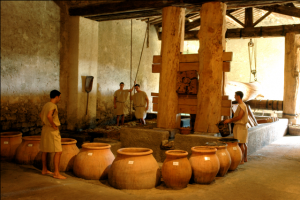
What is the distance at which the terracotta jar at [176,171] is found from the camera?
158 inches

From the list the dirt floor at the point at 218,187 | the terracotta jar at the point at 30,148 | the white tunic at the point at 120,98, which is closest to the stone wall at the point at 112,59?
the white tunic at the point at 120,98

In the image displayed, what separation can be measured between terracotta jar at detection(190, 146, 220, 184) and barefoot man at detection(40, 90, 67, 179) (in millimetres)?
2057

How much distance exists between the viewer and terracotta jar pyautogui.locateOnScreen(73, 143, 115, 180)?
4.38 metres

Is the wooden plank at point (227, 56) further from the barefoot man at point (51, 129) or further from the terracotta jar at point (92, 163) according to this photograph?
the barefoot man at point (51, 129)

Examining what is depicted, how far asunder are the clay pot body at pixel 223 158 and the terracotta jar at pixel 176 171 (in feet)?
2.55

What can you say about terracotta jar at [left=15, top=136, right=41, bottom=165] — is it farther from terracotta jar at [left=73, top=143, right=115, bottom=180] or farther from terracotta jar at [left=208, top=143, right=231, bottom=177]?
terracotta jar at [left=208, top=143, right=231, bottom=177]

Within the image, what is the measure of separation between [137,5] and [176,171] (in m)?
4.34

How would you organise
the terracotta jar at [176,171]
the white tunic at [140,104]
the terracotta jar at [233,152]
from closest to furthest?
the terracotta jar at [176,171] → the terracotta jar at [233,152] → the white tunic at [140,104]

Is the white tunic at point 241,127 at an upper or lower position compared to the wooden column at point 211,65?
lower

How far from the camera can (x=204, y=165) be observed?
4.26 meters

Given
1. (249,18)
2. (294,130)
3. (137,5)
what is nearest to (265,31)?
(249,18)

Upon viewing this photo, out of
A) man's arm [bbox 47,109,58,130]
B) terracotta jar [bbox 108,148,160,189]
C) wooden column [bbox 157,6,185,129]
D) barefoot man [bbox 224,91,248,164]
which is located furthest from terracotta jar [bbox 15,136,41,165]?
barefoot man [bbox 224,91,248,164]

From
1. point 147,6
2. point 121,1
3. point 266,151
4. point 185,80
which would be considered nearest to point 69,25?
point 121,1

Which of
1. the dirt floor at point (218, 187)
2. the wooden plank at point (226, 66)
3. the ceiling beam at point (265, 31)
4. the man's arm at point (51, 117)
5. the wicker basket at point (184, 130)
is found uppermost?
the ceiling beam at point (265, 31)
